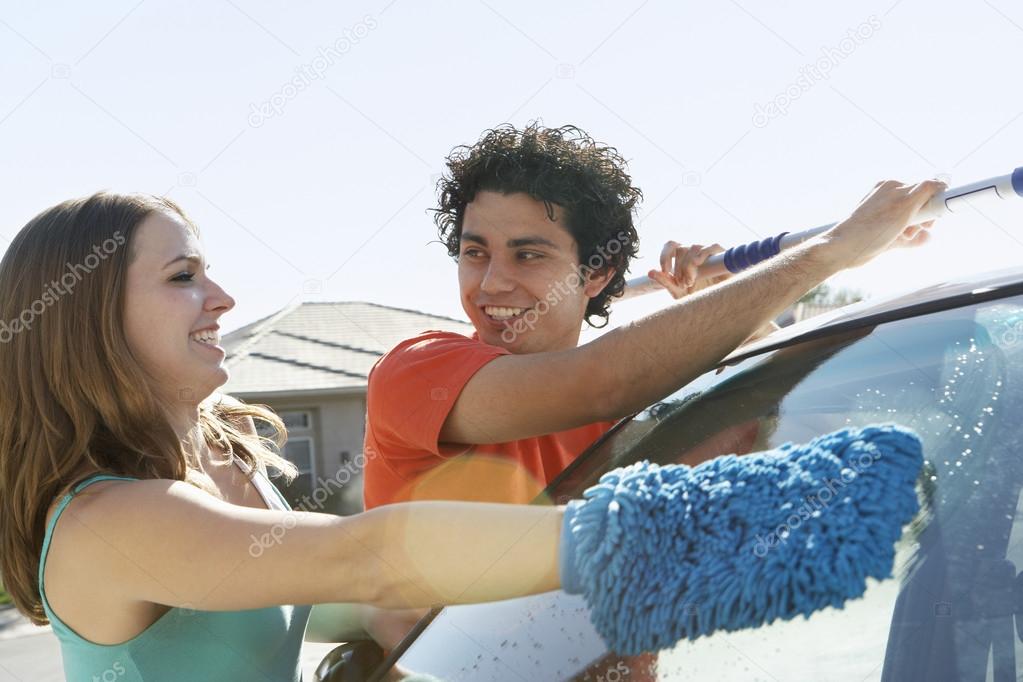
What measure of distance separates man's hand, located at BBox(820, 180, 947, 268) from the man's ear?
867mm

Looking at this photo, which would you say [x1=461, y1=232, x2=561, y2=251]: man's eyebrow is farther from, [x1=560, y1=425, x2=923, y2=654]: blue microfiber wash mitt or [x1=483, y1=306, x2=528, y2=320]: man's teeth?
[x1=560, y1=425, x2=923, y2=654]: blue microfiber wash mitt

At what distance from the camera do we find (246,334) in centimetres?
1714

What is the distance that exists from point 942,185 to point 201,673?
1.45 meters

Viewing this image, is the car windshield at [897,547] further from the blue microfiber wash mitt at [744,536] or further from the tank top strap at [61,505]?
the tank top strap at [61,505]

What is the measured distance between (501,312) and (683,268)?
0.46 m

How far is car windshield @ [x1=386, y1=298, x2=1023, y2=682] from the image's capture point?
1136 millimetres

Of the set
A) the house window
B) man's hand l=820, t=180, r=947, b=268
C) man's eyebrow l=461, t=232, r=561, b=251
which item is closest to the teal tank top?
man's eyebrow l=461, t=232, r=561, b=251

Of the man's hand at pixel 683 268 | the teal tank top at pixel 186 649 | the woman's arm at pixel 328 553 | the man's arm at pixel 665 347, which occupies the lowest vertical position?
the teal tank top at pixel 186 649

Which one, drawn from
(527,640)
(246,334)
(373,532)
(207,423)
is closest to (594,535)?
(373,532)

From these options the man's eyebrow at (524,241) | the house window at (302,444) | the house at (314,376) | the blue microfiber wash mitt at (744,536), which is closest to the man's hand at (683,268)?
the man's eyebrow at (524,241)

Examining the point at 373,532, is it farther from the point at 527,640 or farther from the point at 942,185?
the point at 942,185

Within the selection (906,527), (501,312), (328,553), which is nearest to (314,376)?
(501,312)

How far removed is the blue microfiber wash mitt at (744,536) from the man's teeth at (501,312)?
1.23m

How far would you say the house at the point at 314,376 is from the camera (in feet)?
50.5
